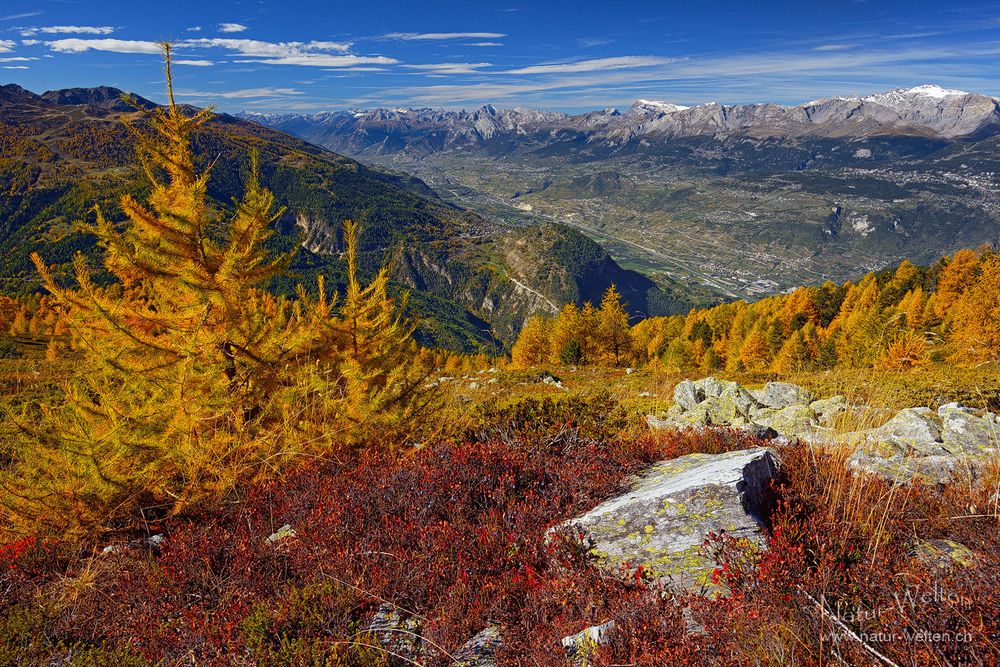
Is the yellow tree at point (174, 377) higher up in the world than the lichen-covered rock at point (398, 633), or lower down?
higher up

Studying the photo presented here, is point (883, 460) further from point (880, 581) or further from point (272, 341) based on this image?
point (272, 341)

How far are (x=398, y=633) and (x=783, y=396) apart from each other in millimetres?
13731

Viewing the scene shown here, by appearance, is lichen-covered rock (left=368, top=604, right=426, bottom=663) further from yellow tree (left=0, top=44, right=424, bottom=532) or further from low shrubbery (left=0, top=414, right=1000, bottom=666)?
yellow tree (left=0, top=44, right=424, bottom=532)

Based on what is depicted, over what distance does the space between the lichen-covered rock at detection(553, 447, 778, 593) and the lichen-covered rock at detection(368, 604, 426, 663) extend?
5.40 ft

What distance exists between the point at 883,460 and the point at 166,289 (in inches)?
461

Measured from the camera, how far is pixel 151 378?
7805mm

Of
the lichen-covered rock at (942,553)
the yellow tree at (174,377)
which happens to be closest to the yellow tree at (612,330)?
the yellow tree at (174,377)

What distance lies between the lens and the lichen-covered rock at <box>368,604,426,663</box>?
371 centimetres

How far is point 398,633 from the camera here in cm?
390

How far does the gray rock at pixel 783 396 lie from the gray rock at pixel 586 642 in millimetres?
12247

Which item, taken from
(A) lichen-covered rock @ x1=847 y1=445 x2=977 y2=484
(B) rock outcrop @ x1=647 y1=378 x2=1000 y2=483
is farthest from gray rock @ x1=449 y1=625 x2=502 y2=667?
(A) lichen-covered rock @ x1=847 y1=445 x2=977 y2=484

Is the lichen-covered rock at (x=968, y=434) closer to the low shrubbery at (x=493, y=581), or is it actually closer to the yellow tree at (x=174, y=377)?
the low shrubbery at (x=493, y=581)

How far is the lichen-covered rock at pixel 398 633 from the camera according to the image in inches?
146

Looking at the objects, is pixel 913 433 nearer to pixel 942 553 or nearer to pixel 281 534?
pixel 942 553
